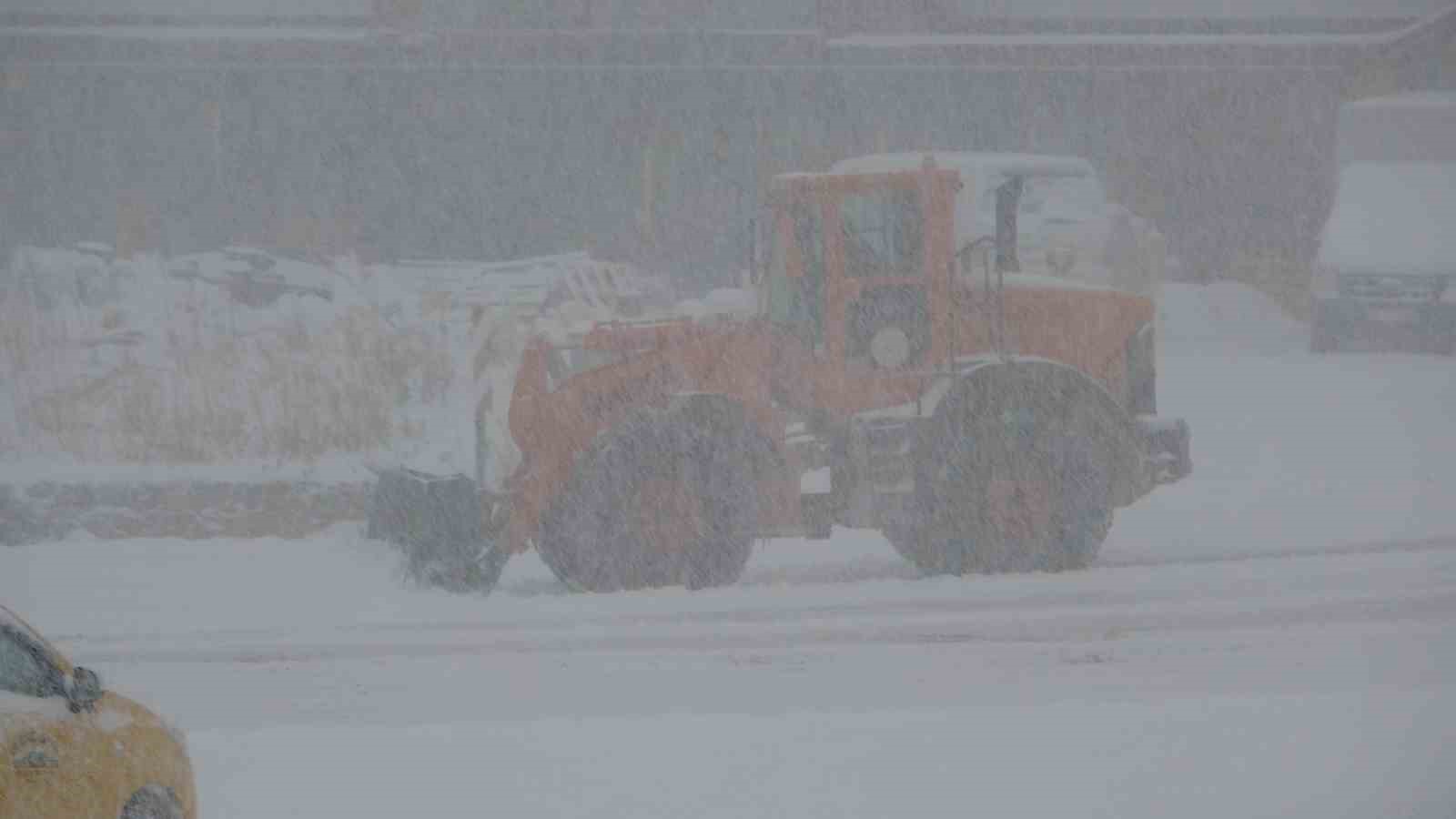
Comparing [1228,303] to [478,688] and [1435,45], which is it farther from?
[478,688]

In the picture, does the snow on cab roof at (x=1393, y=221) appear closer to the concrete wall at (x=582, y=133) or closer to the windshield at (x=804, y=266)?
the concrete wall at (x=582, y=133)

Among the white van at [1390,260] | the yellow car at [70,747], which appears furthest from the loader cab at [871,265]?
the white van at [1390,260]

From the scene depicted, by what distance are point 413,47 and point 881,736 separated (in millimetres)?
19257

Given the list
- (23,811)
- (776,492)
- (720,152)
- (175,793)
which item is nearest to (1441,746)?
(776,492)

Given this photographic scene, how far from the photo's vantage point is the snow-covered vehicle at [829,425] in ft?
30.0

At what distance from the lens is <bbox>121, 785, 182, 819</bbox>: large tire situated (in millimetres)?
4590

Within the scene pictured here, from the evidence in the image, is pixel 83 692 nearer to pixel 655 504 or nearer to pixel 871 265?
pixel 655 504

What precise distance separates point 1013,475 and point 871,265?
4.43ft

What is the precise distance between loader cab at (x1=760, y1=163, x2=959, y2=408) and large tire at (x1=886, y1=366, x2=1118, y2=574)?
0.40 meters

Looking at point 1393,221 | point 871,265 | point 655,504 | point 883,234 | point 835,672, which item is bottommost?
point 835,672

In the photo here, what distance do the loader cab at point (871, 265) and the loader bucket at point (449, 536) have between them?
6.50 feet

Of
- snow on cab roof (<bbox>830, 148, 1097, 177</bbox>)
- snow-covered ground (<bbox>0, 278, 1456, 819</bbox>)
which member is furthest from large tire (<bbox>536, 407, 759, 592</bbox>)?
snow on cab roof (<bbox>830, 148, 1097, 177</bbox>)

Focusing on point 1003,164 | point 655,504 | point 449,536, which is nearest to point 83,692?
point 655,504

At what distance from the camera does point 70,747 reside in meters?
4.43
